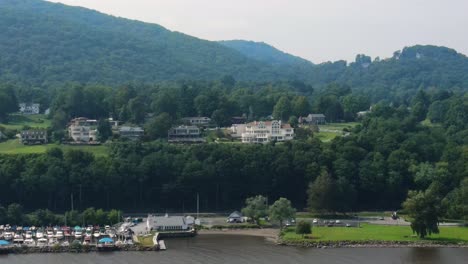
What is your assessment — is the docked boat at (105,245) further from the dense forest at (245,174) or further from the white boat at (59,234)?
the dense forest at (245,174)

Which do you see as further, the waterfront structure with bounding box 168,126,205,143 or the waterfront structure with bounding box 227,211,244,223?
the waterfront structure with bounding box 168,126,205,143

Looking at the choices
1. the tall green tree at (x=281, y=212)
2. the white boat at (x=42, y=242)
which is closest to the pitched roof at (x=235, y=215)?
the tall green tree at (x=281, y=212)

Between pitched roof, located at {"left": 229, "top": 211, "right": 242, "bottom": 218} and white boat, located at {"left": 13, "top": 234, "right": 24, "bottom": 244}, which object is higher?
pitched roof, located at {"left": 229, "top": 211, "right": 242, "bottom": 218}

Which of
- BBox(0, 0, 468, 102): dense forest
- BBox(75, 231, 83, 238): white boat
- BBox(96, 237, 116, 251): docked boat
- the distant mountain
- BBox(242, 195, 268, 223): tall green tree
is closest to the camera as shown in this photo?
BBox(96, 237, 116, 251): docked boat

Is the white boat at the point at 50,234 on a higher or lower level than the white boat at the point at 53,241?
higher

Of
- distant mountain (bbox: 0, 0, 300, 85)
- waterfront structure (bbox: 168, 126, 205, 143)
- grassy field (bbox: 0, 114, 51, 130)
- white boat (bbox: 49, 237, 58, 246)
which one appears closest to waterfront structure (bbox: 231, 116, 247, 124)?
waterfront structure (bbox: 168, 126, 205, 143)

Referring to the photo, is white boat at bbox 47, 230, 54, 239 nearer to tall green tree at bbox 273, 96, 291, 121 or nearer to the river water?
the river water

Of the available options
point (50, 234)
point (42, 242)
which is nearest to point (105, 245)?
point (42, 242)
